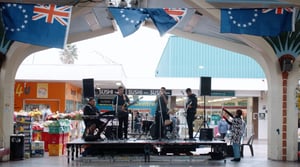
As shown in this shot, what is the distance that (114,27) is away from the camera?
1867 cm

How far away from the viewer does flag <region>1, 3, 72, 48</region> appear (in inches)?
471

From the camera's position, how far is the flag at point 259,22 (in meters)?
12.2

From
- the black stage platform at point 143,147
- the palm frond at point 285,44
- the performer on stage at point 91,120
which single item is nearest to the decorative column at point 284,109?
the palm frond at point 285,44

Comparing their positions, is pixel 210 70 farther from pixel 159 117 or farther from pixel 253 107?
pixel 159 117

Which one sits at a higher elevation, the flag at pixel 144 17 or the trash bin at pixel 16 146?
the flag at pixel 144 17

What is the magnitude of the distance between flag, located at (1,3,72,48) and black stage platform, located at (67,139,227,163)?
3.38m

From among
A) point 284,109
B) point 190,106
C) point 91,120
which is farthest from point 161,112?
point 284,109

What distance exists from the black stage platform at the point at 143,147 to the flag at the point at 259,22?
12.2 feet

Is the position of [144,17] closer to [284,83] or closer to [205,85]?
[205,85]

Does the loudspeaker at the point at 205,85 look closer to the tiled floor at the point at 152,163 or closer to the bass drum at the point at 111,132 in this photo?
the tiled floor at the point at 152,163

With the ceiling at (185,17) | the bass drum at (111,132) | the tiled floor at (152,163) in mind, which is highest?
the ceiling at (185,17)

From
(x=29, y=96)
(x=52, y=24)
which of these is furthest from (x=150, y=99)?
(x=52, y=24)

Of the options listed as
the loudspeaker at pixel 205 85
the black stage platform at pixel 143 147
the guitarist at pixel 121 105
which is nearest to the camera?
the black stage platform at pixel 143 147

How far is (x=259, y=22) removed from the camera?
1223cm
